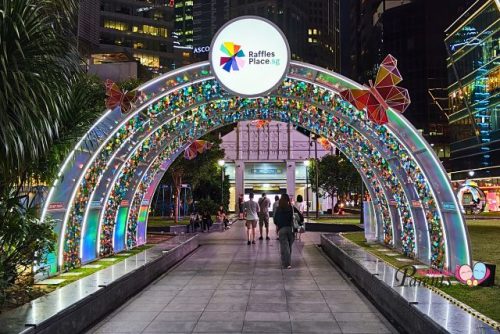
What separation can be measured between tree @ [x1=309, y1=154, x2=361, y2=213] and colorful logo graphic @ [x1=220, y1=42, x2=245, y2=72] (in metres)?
36.1

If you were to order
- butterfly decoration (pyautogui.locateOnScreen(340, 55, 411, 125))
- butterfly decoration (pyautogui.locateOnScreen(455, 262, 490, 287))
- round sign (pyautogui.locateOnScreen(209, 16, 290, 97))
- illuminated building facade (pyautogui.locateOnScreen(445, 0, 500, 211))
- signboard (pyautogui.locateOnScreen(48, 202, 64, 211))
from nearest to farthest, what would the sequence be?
1. butterfly decoration (pyautogui.locateOnScreen(455, 262, 490, 287))
2. signboard (pyautogui.locateOnScreen(48, 202, 64, 211))
3. round sign (pyautogui.locateOnScreen(209, 16, 290, 97))
4. butterfly decoration (pyautogui.locateOnScreen(340, 55, 411, 125))
5. illuminated building facade (pyautogui.locateOnScreen(445, 0, 500, 211))

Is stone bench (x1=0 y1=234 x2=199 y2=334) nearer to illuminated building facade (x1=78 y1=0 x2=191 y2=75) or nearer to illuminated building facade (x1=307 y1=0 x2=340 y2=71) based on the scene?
illuminated building facade (x1=78 y1=0 x2=191 y2=75)

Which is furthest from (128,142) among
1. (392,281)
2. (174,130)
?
(392,281)

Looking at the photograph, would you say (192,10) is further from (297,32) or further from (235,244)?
(235,244)

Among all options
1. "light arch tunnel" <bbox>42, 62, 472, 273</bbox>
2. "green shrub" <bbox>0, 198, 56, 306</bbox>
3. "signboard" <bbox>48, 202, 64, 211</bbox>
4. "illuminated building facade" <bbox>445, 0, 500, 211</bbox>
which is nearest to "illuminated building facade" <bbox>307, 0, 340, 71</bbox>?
"illuminated building facade" <bbox>445, 0, 500, 211</bbox>

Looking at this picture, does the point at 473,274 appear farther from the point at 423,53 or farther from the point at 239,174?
the point at 423,53

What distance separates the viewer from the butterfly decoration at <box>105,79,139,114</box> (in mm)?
10305

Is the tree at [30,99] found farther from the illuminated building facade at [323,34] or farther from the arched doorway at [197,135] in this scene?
the illuminated building facade at [323,34]

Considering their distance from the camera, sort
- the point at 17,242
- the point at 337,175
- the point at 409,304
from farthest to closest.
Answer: the point at 337,175 → the point at 17,242 → the point at 409,304

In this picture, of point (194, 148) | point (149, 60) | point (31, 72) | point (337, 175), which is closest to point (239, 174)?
point (337, 175)

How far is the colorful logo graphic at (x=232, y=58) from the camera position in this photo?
9.84 m

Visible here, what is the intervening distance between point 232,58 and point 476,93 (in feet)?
125

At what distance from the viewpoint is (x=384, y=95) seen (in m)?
10.1

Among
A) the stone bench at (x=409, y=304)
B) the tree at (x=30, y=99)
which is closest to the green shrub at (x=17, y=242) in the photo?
the tree at (x=30, y=99)
